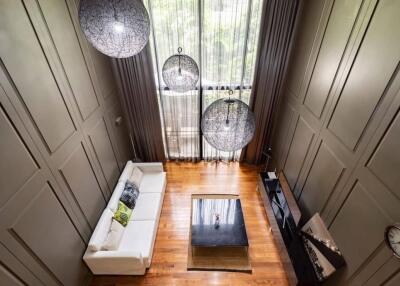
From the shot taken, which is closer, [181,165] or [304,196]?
[304,196]

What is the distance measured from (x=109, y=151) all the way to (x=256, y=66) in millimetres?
2768

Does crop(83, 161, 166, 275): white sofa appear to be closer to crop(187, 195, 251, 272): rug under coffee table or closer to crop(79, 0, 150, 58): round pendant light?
crop(187, 195, 251, 272): rug under coffee table

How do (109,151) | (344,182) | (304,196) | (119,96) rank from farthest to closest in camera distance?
(119,96) → (109,151) → (304,196) → (344,182)

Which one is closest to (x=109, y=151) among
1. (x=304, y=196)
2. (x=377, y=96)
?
(x=304, y=196)

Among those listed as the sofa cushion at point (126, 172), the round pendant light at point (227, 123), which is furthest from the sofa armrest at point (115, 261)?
the round pendant light at point (227, 123)

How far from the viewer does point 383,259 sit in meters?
1.72

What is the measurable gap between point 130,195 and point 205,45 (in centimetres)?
271

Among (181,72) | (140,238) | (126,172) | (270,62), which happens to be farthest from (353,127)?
(126,172)

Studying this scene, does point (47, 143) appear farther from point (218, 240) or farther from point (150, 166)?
point (218, 240)

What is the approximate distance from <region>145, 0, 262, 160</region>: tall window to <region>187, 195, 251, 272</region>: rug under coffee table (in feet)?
5.80

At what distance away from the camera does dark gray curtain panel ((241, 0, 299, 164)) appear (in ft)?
9.96

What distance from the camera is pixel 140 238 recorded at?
9.78ft

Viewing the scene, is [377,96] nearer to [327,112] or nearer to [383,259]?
[327,112]

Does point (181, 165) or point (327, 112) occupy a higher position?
point (327, 112)
